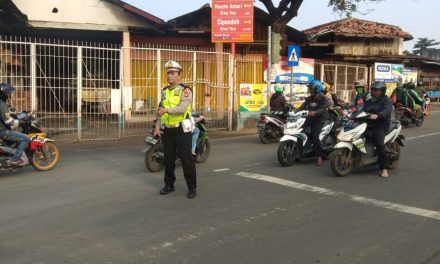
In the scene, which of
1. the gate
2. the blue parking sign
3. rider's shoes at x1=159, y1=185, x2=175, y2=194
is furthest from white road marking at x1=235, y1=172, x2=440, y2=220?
the blue parking sign

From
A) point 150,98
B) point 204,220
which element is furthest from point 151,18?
point 204,220

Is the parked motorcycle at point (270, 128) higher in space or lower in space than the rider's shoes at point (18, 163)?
higher

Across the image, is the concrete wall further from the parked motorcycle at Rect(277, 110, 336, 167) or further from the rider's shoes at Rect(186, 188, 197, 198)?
the rider's shoes at Rect(186, 188, 197, 198)

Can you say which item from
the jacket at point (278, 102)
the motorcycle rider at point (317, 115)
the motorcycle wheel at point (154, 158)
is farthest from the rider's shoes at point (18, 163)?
the jacket at point (278, 102)

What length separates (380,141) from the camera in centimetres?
771

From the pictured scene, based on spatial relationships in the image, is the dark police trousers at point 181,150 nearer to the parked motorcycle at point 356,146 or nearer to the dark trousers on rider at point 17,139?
the parked motorcycle at point 356,146

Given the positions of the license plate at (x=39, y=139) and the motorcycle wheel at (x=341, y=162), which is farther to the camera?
the license plate at (x=39, y=139)

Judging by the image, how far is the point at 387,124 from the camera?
309 inches

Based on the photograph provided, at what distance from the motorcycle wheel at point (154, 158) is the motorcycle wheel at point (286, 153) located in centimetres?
202

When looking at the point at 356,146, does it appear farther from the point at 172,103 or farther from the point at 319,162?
the point at 172,103

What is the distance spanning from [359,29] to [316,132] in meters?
21.9

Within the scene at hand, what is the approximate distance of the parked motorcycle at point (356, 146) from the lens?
762cm

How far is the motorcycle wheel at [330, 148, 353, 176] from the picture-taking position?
25.0 feet

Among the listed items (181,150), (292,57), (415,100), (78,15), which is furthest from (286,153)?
(78,15)
